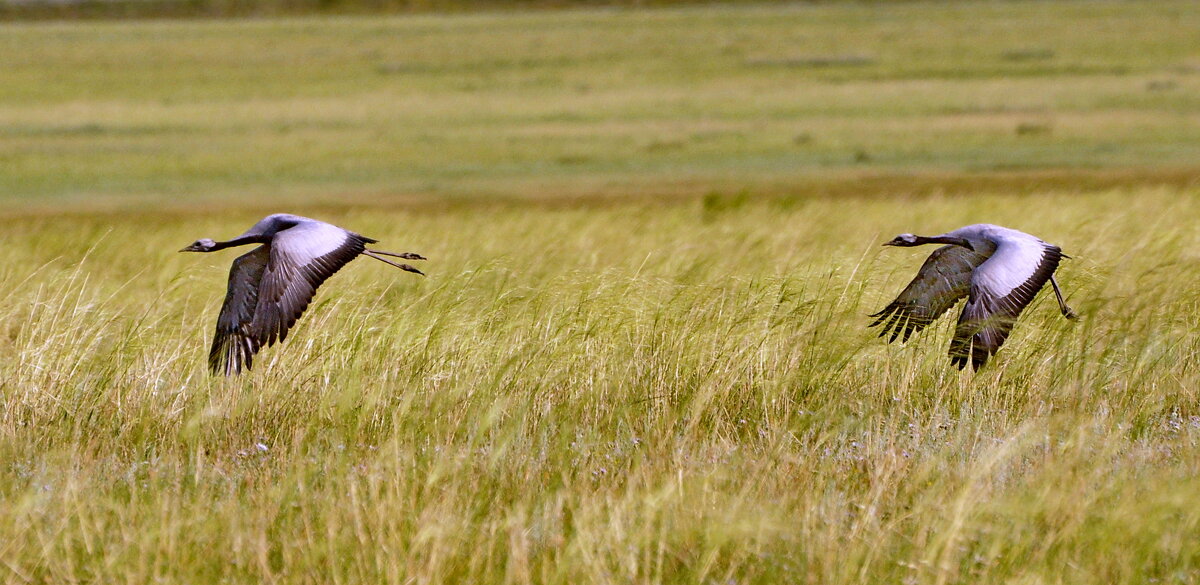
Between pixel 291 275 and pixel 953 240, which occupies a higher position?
pixel 953 240

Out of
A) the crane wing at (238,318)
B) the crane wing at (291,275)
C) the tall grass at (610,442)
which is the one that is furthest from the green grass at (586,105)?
the crane wing at (291,275)

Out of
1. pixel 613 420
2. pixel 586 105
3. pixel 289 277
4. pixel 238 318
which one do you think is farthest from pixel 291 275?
pixel 586 105

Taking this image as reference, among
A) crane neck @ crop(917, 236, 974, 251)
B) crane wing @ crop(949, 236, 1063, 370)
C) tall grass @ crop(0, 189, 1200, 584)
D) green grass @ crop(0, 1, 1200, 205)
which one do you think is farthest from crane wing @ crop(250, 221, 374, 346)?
green grass @ crop(0, 1, 1200, 205)

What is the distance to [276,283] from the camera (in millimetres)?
5477

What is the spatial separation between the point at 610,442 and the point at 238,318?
1.58 metres

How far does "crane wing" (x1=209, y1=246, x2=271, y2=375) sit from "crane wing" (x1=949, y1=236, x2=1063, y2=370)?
8.45 feet

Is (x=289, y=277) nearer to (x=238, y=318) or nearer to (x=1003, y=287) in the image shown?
(x=238, y=318)

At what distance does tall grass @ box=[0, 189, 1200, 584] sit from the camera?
158 inches

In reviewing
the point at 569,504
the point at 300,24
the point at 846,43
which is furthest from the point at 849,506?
the point at 300,24

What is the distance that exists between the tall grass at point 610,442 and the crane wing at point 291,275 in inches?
11.3

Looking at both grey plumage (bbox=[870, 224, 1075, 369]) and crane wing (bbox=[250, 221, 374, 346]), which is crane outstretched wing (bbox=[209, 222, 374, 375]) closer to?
crane wing (bbox=[250, 221, 374, 346])

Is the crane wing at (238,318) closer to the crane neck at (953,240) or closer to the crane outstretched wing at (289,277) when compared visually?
the crane outstretched wing at (289,277)

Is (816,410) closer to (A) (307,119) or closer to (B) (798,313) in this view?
(B) (798,313)

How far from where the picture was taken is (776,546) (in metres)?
4.06
